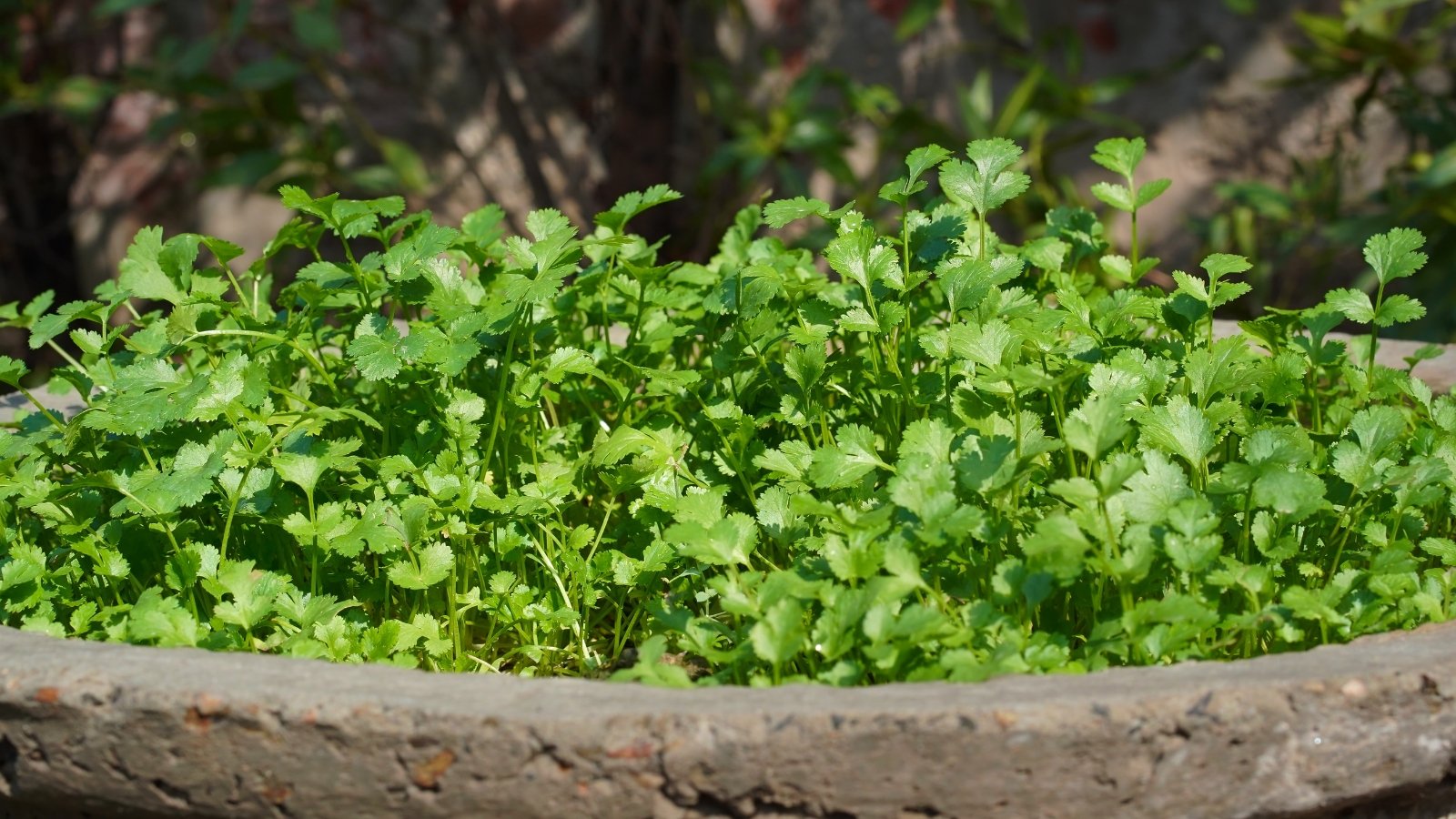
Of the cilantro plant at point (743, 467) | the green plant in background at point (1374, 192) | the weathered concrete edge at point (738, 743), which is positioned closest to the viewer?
the weathered concrete edge at point (738, 743)

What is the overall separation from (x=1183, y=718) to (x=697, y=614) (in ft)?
1.92

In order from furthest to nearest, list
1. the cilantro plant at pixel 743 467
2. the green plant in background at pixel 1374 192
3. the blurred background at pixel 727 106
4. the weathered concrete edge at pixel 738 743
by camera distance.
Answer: the blurred background at pixel 727 106 < the green plant in background at pixel 1374 192 < the cilantro plant at pixel 743 467 < the weathered concrete edge at pixel 738 743

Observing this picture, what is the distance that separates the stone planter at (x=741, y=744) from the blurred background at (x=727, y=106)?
2333 millimetres

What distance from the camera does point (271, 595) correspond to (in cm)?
138

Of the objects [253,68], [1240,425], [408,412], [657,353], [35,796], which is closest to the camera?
[35,796]

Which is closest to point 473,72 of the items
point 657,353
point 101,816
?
point 657,353

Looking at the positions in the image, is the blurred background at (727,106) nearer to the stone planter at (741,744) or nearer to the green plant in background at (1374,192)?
the green plant in background at (1374,192)

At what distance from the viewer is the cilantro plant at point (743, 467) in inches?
49.6

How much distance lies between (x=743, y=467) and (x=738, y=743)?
1.74 feet

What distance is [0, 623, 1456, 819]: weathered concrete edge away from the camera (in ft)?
3.39

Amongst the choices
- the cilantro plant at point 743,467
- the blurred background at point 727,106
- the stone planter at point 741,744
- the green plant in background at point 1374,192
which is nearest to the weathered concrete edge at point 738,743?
the stone planter at point 741,744

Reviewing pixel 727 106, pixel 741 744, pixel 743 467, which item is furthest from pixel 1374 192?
pixel 741 744

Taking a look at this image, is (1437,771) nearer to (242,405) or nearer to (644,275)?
(644,275)

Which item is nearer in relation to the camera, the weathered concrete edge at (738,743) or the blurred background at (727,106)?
the weathered concrete edge at (738,743)
